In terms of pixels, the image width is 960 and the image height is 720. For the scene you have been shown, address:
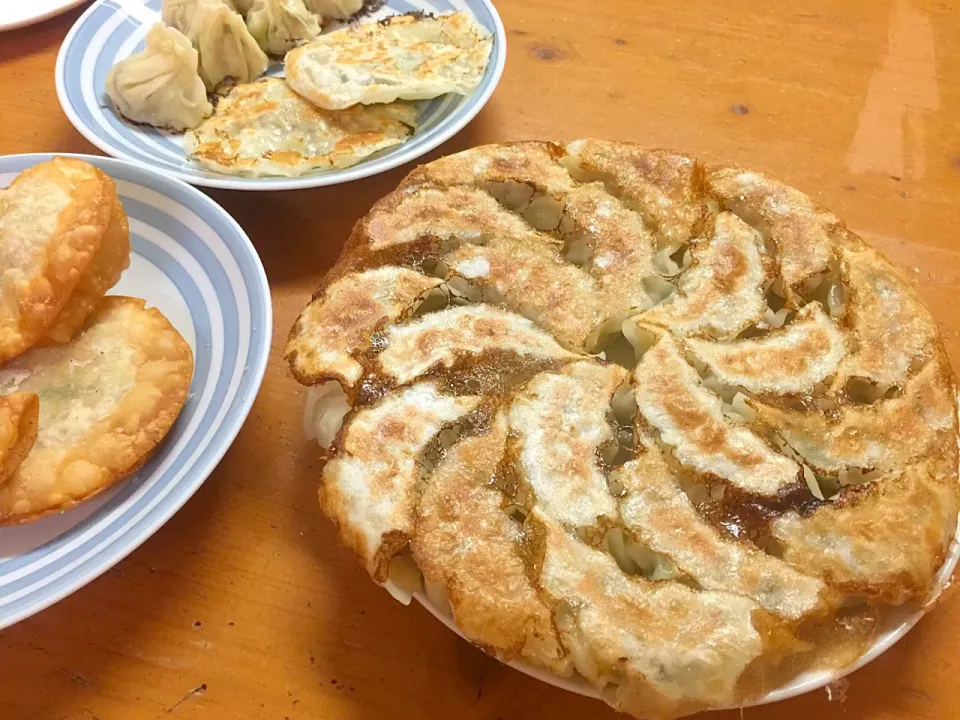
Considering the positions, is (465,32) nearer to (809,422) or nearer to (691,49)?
(691,49)

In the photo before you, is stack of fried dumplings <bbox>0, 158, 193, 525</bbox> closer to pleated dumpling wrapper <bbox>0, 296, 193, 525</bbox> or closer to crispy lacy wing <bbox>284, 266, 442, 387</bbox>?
A: pleated dumpling wrapper <bbox>0, 296, 193, 525</bbox>

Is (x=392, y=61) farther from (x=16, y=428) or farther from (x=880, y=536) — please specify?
(x=880, y=536)

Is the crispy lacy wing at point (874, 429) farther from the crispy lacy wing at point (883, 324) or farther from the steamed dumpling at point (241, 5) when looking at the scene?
the steamed dumpling at point (241, 5)

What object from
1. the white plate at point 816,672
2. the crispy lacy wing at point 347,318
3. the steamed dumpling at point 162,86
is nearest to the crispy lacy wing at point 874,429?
the white plate at point 816,672

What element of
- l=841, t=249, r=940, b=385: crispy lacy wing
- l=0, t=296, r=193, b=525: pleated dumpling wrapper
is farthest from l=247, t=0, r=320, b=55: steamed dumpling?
l=841, t=249, r=940, b=385: crispy lacy wing

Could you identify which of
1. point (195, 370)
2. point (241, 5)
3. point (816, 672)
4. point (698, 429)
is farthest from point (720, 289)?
point (241, 5)

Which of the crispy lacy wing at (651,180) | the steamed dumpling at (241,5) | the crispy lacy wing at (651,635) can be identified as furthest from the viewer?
the steamed dumpling at (241,5)

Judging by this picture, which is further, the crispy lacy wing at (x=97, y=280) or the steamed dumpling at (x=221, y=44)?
the steamed dumpling at (x=221, y=44)

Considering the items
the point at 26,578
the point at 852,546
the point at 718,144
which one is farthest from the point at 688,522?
the point at 718,144

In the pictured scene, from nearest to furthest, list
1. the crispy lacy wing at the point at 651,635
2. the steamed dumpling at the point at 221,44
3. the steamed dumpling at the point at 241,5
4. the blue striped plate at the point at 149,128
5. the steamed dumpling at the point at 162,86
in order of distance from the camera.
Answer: the crispy lacy wing at the point at 651,635, the blue striped plate at the point at 149,128, the steamed dumpling at the point at 162,86, the steamed dumpling at the point at 221,44, the steamed dumpling at the point at 241,5
